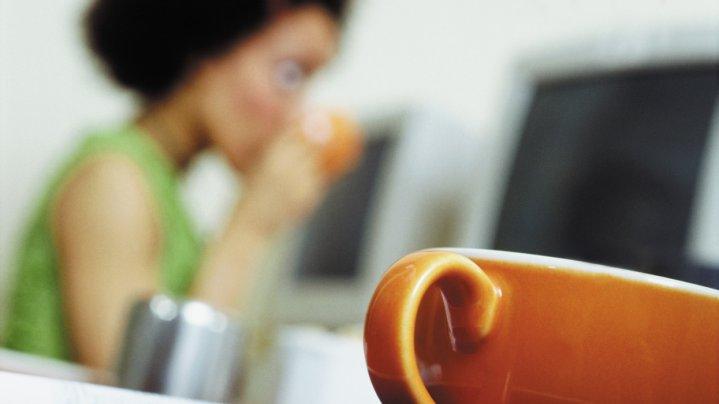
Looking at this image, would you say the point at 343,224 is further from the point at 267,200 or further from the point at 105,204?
the point at 105,204

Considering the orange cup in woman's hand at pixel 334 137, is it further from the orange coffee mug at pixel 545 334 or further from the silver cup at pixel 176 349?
the orange coffee mug at pixel 545 334

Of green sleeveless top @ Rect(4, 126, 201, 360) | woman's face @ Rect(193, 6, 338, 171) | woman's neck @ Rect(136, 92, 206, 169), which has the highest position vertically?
woman's face @ Rect(193, 6, 338, 171)

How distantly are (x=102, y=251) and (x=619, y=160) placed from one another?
2.00 ft

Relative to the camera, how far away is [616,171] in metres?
0.84

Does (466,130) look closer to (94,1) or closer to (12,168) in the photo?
(94,1)

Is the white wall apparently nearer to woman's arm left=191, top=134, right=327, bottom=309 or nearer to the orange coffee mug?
woman's arm left=191, top=134, right=327, bottom=309

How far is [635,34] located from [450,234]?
37 centimetres

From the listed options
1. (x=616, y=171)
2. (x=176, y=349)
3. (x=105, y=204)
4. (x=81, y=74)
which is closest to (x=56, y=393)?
(x=176, y=349)

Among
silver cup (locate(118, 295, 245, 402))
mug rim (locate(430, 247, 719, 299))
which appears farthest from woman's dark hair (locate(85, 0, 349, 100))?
mug rim (locate(430, 247, 719, 299))

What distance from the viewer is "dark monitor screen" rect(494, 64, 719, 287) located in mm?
768

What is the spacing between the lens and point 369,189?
3.99 ft

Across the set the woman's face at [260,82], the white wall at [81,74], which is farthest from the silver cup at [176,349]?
the white wall at [81,74]

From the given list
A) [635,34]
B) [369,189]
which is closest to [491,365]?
[635,34]

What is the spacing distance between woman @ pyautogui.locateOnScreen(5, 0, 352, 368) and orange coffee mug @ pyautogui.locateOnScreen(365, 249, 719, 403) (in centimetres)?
76
